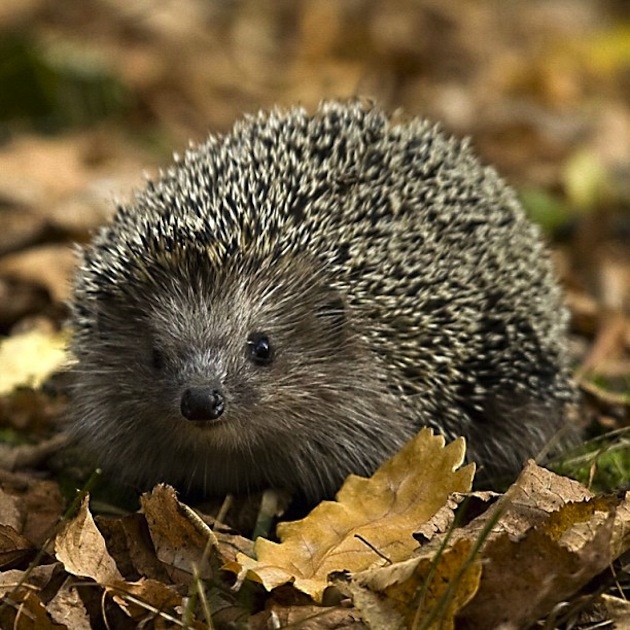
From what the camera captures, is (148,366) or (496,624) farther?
(148,366)

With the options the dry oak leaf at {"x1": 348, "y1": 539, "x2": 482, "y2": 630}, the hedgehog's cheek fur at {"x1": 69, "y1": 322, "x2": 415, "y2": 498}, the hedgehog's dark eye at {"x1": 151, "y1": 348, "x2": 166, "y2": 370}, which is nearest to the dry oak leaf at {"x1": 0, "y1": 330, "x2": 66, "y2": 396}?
the hedgehog's cheek fur at {"x1": 69, "y1": 322, "x2": 415, "y2": 498}

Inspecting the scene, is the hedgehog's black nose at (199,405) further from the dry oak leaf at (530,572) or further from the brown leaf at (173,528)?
the dry oak leaf at (530,572)

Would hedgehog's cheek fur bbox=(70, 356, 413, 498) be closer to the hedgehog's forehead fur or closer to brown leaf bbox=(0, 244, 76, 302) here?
the hedgehog's forehead fur

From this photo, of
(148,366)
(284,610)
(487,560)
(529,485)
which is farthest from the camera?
(148,366)

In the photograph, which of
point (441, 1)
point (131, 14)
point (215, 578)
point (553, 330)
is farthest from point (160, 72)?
point (215, 578)

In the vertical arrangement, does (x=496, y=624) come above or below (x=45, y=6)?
below

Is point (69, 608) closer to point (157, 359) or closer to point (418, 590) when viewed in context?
point (418, 590)

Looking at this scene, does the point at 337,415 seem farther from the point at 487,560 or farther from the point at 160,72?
the point at 160,72
